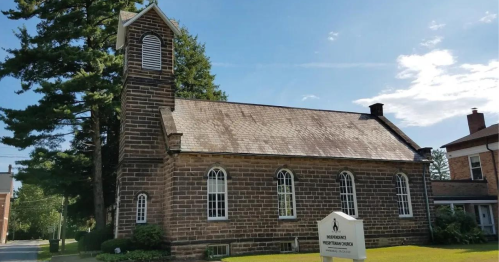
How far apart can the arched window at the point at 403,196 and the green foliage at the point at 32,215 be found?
66489 millimetres

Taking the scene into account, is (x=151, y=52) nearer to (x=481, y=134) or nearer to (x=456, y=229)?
(x=456, y=229)

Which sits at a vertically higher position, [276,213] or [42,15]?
[42,15]

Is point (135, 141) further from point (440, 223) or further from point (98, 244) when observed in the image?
point (440, 223)

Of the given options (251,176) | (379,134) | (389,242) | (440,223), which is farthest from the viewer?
(379,134)

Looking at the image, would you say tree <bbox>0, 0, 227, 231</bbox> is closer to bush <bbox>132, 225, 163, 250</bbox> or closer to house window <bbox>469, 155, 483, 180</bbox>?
bush <bbox>132, 225, 163, 250</bbox>

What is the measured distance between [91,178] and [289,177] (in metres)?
17.1

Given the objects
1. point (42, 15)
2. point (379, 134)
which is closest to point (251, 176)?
point (379, 134)

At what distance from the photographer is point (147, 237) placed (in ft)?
61.2

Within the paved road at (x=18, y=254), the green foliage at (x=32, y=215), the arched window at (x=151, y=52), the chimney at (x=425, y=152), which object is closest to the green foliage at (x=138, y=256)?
the arched window at (x=151, y=52)

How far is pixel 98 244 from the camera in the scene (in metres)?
23.1

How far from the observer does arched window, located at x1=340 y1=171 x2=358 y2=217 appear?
73.2 ft

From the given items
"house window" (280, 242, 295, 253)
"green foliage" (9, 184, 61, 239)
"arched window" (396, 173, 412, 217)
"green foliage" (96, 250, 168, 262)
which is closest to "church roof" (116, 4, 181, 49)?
"green foliage" (96, 250, 168, 262)

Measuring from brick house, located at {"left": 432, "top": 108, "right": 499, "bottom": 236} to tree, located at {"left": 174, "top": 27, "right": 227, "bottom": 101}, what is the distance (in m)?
24.8

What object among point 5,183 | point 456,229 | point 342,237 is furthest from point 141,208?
point 5,183
